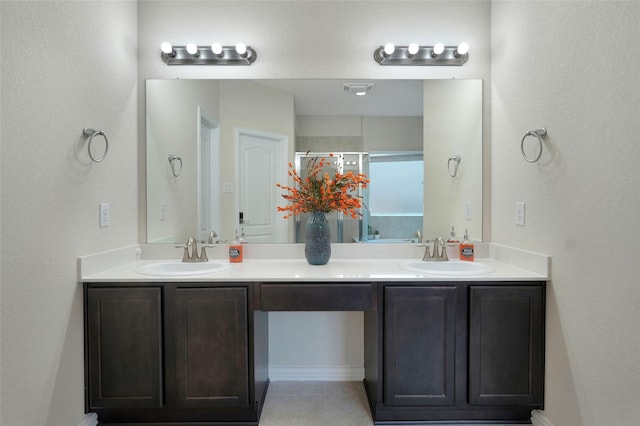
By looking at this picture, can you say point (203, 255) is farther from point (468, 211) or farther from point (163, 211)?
point (468, 211)

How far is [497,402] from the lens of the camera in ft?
5.93

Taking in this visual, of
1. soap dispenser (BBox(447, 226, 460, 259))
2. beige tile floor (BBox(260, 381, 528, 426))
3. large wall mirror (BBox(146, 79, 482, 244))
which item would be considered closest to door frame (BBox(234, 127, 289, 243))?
large wall mirror (BBox(146, 79, 482, 244))

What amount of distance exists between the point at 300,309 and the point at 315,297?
0.32 ft

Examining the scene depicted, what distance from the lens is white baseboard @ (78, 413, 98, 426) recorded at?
1.78 metres

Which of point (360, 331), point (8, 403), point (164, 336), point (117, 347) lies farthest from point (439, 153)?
point (8, 403)

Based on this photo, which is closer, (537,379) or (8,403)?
(8,403)

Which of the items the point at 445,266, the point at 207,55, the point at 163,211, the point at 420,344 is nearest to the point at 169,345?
the point at 163,211

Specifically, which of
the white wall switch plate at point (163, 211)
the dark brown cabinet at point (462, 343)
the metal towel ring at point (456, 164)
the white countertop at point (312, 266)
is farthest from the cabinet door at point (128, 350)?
the metal towel ring at point (456, 164)

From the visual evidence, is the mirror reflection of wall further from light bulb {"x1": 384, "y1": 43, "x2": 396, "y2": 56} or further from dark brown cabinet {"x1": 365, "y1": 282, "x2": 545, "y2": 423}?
dark brown cabinet {"x1": 365, "y1": 282, "x2": 545, "y2": 423}

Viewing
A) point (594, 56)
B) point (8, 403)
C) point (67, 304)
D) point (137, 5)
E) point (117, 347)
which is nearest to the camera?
point (8, 403)

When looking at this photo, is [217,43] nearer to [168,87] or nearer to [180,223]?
[168,87]

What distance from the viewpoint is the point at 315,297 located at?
180cm

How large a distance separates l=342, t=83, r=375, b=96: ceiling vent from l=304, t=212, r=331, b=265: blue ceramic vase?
843 mm

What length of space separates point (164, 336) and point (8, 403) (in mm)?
608
